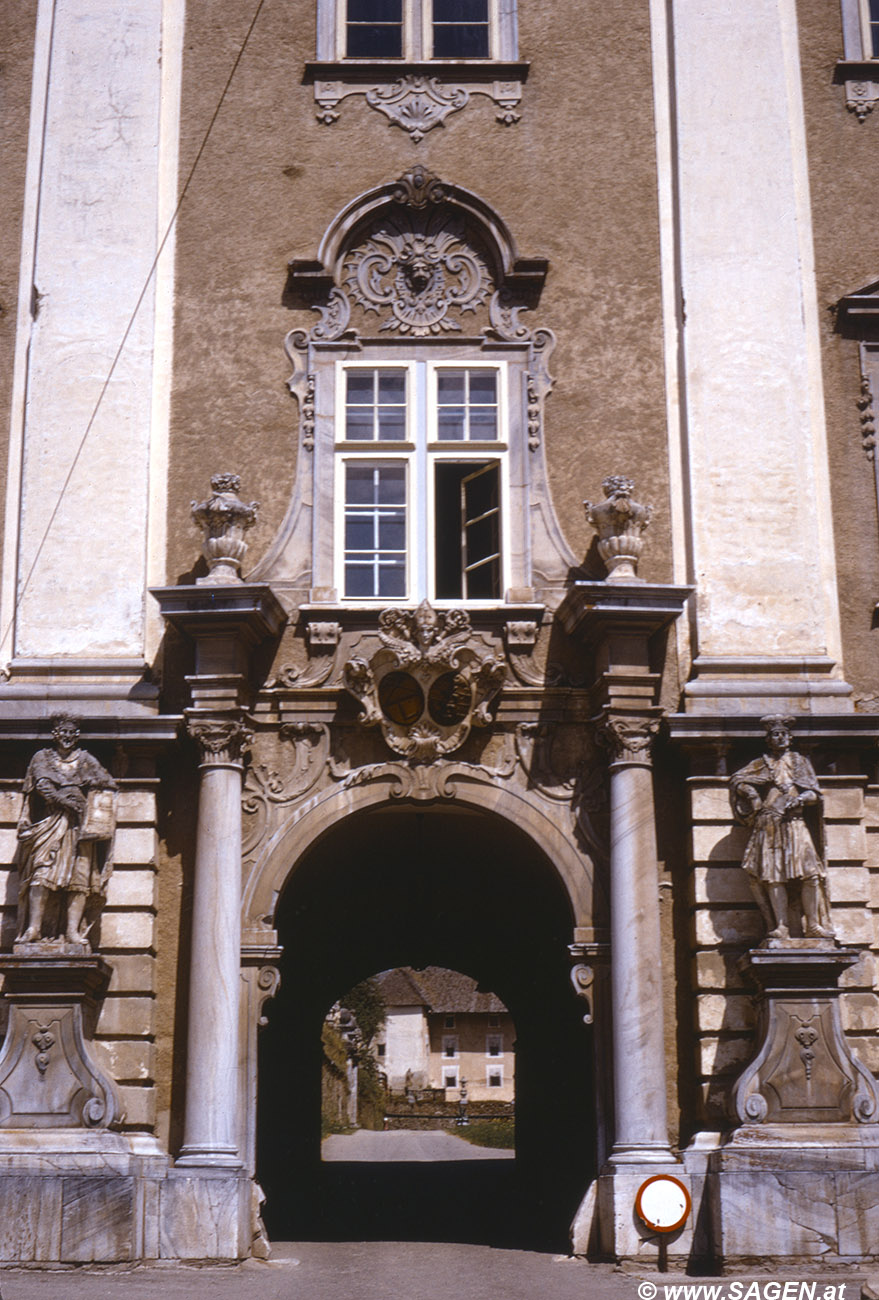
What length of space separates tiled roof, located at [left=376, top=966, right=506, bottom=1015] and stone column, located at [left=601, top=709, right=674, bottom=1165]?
58305 millimetres

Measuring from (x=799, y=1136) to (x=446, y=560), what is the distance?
213 inches

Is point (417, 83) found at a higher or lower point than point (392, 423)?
higher

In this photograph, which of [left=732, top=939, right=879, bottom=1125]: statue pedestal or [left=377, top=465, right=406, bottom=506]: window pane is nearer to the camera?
[left=732, top=939, right=879, bottom=1125]: statue pedestal

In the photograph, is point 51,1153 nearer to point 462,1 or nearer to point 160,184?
point 160,184

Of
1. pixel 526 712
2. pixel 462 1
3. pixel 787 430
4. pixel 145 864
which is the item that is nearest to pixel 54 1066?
pixel 145 864

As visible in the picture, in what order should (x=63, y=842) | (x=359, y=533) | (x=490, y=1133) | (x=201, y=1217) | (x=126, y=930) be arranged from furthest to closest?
(x=490, y=1133), (x=359, y=533), (x=126, y=930), (x=63, y=842), (x=201, y=1217)

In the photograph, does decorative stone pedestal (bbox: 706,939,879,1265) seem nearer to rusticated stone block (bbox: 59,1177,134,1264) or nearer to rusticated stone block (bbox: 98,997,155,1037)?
rusticated stone block (bbox: 59,1177,134,1264)

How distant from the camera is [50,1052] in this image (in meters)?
12.8

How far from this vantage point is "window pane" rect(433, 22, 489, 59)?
15.8 metres

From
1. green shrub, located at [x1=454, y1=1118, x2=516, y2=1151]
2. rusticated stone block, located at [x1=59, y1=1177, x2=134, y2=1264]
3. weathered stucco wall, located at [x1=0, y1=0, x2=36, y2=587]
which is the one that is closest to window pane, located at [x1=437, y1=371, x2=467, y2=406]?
weathered stucco wall, located at [x1=0, y1=0, x2=36, y2=587]

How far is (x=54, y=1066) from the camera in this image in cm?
1276

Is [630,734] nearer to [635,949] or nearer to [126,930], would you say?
[635,949]

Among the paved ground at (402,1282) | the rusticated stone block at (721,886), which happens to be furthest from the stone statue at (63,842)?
the rusticated stone block at (721,886)

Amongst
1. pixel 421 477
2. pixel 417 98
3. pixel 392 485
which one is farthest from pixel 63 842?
pixel 417 98
